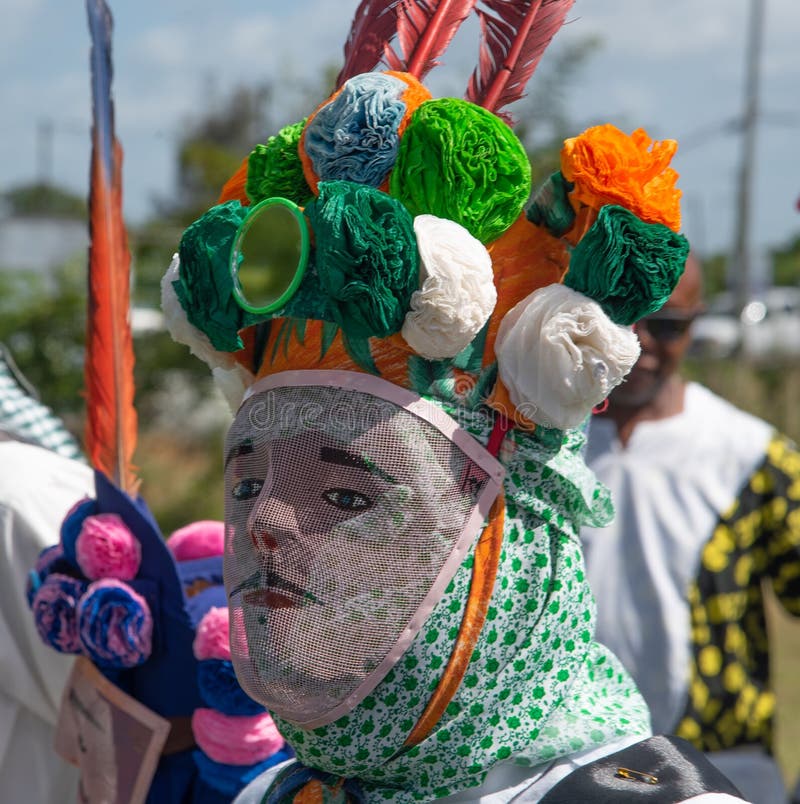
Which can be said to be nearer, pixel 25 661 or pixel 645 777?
pixel 645 777

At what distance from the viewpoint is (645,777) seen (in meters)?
1.46

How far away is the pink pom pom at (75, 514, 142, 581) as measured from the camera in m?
1.95

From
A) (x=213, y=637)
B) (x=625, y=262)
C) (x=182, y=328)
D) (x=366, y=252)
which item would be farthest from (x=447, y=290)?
(x=213, y=637)

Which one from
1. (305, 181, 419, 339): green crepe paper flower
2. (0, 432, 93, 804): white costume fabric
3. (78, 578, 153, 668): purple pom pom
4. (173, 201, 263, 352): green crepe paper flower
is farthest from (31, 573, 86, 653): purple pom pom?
(305, 181, 419, 339): green crepe paper flower

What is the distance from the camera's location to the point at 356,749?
146 cm

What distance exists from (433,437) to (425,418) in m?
0.03

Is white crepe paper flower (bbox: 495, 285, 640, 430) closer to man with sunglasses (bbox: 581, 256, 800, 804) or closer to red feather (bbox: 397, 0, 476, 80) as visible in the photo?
red feather (bbox: 397, 0, 476, 80)

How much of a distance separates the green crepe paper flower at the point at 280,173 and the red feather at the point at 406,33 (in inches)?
8.7

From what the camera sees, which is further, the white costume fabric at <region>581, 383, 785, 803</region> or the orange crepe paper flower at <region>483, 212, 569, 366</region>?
the white costume fabric at <region>581, 383, 785, 803</region>

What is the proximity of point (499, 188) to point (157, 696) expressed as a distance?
107cm

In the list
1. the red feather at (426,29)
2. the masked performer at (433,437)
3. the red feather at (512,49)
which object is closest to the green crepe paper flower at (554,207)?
the masked performer at (433,437)

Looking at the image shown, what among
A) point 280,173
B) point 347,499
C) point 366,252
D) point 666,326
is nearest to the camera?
point 366,252

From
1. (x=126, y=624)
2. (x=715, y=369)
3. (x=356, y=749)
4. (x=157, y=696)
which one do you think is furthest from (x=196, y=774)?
(x=715, y=369)

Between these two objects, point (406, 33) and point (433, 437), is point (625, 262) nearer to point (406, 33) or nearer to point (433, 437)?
point (433, 437)
